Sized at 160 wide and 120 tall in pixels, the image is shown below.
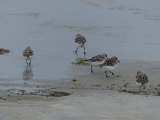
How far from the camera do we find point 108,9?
2886cm

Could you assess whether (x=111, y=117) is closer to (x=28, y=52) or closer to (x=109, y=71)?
(x=109, y=71)

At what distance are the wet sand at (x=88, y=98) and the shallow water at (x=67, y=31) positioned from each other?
3.21 ft

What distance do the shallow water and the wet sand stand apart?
0.98 m

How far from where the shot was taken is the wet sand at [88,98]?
36.1 feet

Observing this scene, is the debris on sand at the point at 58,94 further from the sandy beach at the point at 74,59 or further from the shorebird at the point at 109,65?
the shorebird at the point at 109,65

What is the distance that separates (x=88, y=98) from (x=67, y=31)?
1014cm

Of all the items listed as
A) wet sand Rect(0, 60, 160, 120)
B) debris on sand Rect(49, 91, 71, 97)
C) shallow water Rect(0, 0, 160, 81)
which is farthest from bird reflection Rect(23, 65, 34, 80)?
debris on sand Rect(49, 91, 71, 97)

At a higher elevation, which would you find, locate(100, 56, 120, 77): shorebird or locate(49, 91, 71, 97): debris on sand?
locate(100, 56, 120, 77): shorebird

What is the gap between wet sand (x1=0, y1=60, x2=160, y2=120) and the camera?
11000 mm

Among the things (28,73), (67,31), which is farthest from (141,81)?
(67,31)

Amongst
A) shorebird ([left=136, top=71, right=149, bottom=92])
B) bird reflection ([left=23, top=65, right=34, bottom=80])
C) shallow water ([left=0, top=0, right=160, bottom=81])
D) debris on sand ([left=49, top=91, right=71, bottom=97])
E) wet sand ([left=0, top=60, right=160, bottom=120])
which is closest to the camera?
wet sand ([left=0, top=60, right=160, bottom=120])

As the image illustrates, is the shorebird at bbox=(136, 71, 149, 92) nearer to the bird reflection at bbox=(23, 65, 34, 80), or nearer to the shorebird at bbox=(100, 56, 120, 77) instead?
the shorebird at bbox=(100, 56, 120, 77)

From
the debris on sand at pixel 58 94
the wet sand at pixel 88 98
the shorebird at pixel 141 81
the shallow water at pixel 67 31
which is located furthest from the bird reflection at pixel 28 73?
the shorebird at pixel 141 81

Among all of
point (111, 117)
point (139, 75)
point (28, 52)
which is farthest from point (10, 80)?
point (111, 117)
